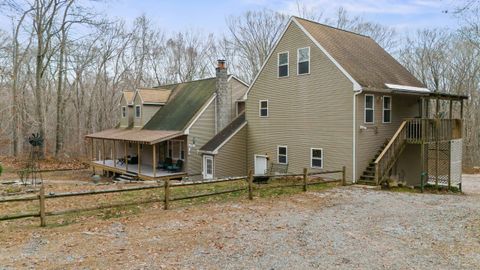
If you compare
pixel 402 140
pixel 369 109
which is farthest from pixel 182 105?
pixel 402 140

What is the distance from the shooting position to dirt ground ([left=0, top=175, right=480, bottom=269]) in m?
6.48

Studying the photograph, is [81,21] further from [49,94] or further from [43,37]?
[49,94]

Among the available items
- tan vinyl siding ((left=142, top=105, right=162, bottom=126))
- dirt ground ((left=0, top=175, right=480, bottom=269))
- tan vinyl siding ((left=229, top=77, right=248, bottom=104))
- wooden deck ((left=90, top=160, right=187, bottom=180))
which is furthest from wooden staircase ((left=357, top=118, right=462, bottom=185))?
tan vinyl siding ((left=142, top=105, right=162, bottom=126))

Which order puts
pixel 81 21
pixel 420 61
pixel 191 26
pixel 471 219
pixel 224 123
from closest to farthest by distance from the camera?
pixel 471 219, pixel 224 123, pixel 81 21, pixel 420 61, pixel 191 26

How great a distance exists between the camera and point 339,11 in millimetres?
40312

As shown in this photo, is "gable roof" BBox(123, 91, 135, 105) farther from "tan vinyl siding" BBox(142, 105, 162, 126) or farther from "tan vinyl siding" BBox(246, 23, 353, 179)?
"tan vinyl siding" BBox(246, 23, 353, 179)

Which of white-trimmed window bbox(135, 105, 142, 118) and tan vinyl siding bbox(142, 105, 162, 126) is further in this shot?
white-trimmed window bbox(135, 105, 142, 118)

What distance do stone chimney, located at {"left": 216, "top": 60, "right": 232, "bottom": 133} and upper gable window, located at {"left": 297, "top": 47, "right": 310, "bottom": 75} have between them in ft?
20.4

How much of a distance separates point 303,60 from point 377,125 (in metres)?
4.91

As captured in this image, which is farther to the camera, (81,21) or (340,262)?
(81,21)

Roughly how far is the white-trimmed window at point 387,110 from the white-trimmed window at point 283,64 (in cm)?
524

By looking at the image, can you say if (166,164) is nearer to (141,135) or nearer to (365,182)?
(141,135)

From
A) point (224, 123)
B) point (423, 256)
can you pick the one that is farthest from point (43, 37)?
point (423, 256)

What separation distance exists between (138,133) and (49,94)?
20565 mm
